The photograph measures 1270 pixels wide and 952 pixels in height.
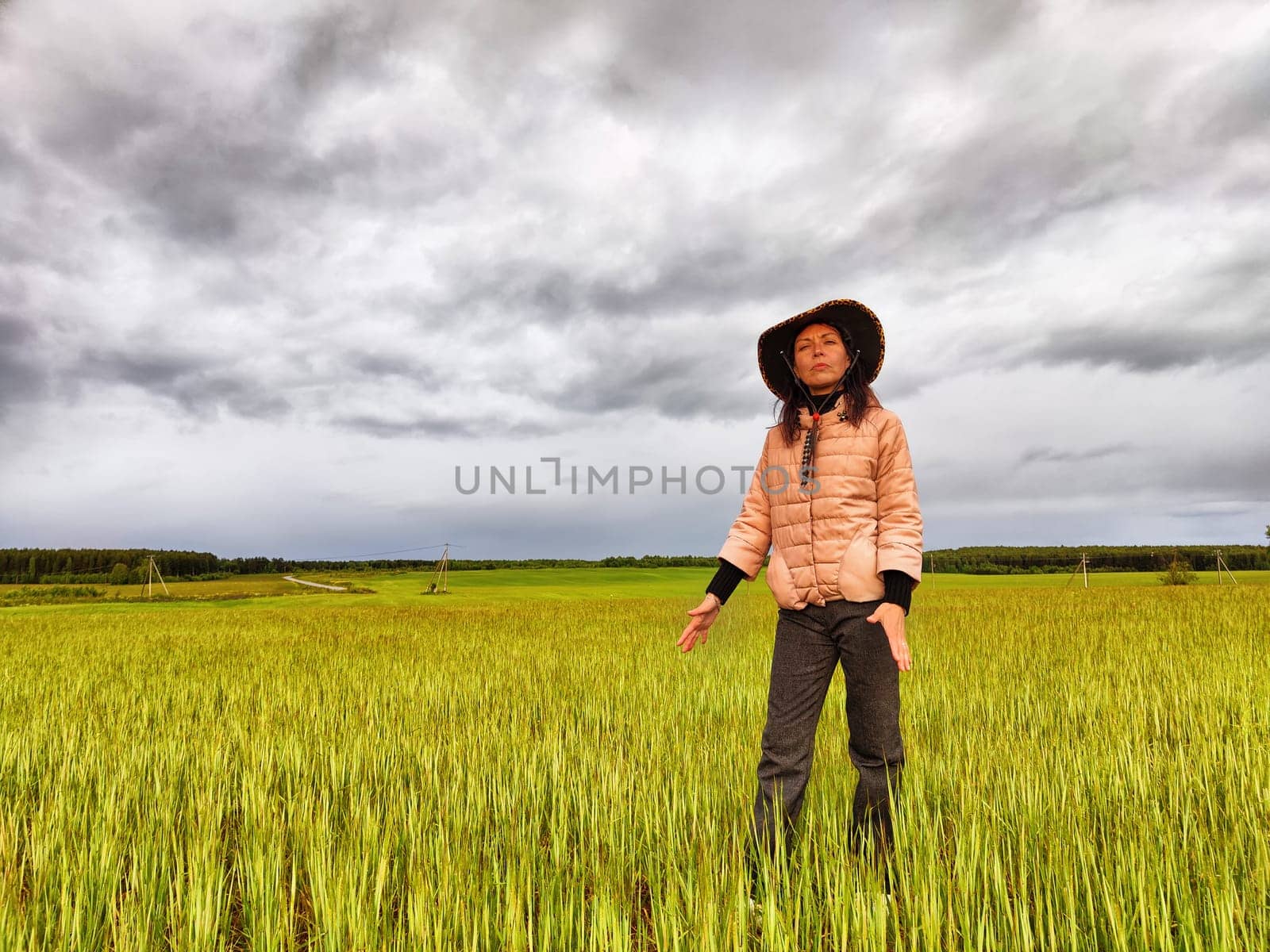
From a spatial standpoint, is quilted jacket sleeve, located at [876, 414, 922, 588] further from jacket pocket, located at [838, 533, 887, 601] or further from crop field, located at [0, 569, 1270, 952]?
crop field, located at [0, 569, 1270, 952]

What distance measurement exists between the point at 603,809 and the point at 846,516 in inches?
64.8

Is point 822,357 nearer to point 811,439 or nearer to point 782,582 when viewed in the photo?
point 811,439

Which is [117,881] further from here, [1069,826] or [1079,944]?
[1069,826]

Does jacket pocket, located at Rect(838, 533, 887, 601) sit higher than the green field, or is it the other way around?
jacket pocket, located at Rect(838, 533, 887, 601)

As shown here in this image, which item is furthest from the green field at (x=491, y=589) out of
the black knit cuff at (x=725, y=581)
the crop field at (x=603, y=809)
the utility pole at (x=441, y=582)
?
the black knit cuff at (x=725, y=581)

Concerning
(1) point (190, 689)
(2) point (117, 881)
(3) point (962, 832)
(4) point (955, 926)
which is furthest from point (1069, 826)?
(1) point (190, 689)

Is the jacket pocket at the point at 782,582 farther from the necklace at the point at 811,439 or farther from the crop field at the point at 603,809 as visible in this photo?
the crop field at the point at 603,809

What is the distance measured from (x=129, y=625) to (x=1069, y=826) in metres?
17.9

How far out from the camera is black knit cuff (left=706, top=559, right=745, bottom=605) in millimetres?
2594

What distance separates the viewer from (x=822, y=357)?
2533mm

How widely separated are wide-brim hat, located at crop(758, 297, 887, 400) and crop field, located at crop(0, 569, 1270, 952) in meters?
1.75

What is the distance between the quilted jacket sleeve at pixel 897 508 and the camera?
2260mm

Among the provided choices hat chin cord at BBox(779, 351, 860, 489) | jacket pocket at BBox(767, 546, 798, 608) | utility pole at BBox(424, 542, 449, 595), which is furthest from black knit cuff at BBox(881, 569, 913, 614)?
utility pole at BBox(424, 542, 449, 595)

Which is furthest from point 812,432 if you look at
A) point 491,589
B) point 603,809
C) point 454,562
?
point 454,562
